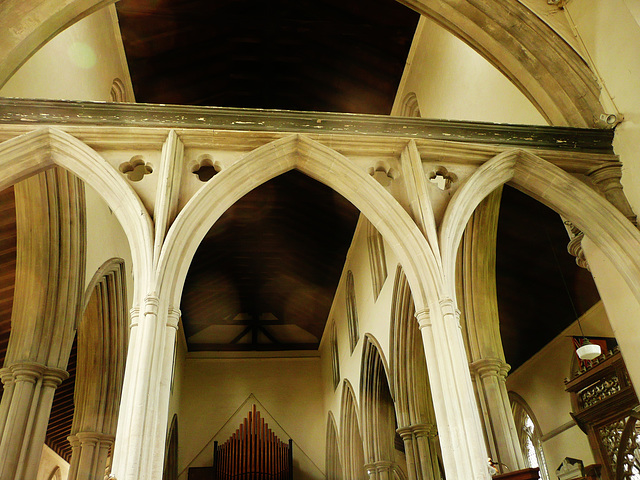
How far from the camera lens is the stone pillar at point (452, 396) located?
3.83 metres

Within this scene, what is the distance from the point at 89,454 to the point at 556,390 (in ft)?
26.3

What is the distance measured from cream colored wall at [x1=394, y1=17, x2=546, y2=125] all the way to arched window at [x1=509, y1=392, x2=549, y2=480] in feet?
21.7

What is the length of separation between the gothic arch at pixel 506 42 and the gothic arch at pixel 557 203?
0.89 metres

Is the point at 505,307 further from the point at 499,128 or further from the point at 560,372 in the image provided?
the point at 499,128

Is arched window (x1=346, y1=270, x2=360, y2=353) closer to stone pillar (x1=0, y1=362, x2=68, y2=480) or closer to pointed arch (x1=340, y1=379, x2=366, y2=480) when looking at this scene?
pointed arch (x1=340, y1=379, x2=366, y2=480)

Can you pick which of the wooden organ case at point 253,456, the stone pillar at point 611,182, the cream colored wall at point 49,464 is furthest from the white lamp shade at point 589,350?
the cream colored wall at point 49,464

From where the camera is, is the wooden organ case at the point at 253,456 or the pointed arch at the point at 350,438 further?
the wooden organ case at the point at 253,456

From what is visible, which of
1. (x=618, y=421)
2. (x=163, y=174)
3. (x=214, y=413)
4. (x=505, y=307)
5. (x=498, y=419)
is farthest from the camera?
(x=214, y=413)

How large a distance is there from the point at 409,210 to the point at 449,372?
1451 millimetres

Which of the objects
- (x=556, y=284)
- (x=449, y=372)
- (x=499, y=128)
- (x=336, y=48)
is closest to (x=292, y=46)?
(x=336, y=48)

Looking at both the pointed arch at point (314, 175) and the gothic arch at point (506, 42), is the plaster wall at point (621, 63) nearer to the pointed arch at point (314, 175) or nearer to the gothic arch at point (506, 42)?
the gothic arch at point (506, 42)

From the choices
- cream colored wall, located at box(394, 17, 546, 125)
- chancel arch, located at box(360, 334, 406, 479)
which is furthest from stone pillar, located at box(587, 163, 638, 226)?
chancel arch, located at box(360, 334, 406, 479)

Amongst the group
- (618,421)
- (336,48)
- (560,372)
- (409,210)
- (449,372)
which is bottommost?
(449,372)

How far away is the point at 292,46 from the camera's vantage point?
9328mm
